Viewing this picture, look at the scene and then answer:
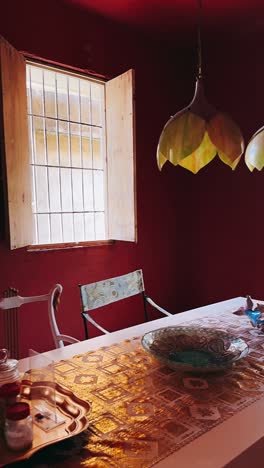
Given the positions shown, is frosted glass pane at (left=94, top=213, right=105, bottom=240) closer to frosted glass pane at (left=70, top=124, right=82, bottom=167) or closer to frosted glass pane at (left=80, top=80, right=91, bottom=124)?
frosted glass pane at (left=70, top=124, right=82, bottom=167)

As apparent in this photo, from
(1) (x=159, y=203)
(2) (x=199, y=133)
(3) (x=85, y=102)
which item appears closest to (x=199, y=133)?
(2) (x=199, y=133)

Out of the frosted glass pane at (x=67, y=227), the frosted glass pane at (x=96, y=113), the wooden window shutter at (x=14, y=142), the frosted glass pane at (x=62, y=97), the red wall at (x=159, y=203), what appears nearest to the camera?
the wooden window shutter at (x=14, y=142)

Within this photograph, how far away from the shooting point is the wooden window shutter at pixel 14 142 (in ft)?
6.43

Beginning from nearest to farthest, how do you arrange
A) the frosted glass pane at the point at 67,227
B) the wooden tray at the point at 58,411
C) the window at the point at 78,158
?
the wooden tray at the point at 58,411, the window at the point at 78,158, the frosted glass pane at the point at 67,227

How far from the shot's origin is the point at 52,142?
2590mm

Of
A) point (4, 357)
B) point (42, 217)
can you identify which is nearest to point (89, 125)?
point (42, 217)

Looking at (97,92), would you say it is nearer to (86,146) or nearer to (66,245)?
(86,146)

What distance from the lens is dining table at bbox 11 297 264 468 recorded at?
0.72 metres

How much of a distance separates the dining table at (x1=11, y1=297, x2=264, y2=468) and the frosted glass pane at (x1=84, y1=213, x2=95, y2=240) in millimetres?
1547

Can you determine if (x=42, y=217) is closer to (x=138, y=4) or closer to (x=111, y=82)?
(x=111, y=82)

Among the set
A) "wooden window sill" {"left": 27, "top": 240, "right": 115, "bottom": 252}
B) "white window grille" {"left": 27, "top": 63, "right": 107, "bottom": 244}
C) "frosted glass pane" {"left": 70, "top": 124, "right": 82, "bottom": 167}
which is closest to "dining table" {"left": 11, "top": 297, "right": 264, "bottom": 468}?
"wooden window sill" {"left": 27, "top": 240, "right": 115, "bottom": 252}

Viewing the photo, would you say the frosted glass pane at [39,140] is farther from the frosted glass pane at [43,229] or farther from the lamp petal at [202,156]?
the lamp petal at [202,156]

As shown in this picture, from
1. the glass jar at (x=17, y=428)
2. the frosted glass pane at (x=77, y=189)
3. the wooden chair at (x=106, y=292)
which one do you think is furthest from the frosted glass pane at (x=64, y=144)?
the glass jar at (x=17, y=428)

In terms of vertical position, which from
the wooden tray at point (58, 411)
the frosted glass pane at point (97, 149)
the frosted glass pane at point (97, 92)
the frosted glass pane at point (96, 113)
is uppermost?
the frosted glass pane at point (97, 92)
